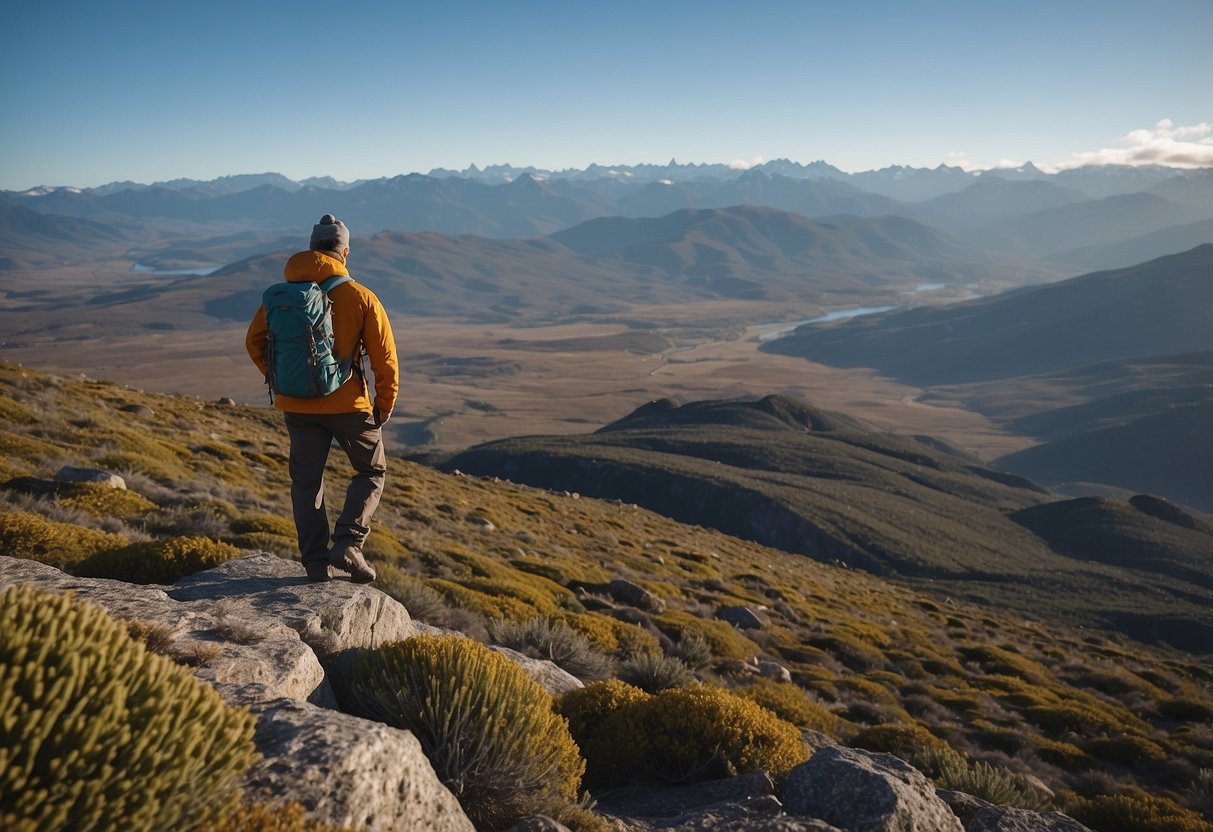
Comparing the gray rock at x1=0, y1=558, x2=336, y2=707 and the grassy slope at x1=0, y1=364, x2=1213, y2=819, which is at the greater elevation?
the gray rock at x1=0, y1=558, x2=336, y2=707

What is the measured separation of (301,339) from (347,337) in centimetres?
38

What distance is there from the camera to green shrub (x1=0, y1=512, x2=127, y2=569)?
7.42m

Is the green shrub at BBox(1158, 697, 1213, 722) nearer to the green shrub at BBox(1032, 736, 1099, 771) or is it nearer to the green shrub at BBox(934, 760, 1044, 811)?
the green shrub at BBox(1032, 736, 1099, 771)

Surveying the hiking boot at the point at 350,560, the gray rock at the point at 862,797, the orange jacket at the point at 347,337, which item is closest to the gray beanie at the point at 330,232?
the orange jacket at the point at 347,337

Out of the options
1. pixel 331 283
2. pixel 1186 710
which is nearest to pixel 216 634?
pixel 331 283

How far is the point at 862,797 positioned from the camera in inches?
202

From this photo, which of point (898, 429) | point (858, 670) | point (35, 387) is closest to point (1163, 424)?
point (898, 429)

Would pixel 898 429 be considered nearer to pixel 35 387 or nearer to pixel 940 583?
pixel 940 583

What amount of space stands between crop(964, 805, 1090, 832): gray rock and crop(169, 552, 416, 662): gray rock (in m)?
4.98

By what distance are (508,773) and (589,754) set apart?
1808 mm

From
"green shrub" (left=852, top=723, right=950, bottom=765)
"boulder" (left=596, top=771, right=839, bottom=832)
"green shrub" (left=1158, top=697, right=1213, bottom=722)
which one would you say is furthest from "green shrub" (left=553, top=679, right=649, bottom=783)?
"green shrub" (left=1158, top=697, right=1213, bottom=722)

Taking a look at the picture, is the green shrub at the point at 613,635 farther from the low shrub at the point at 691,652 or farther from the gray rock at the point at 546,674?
the gray rock at the point at 546,674

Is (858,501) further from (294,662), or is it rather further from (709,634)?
(294,662)

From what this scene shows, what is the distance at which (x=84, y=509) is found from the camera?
395 inches
